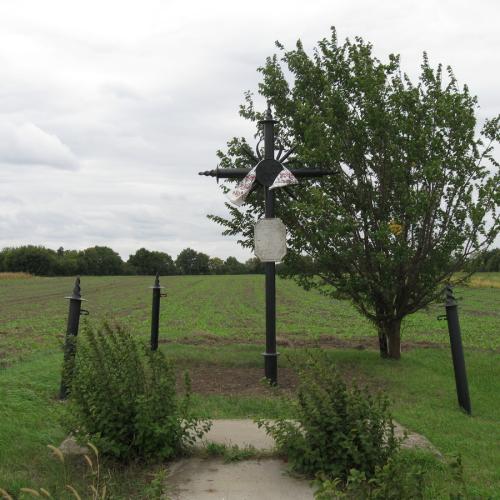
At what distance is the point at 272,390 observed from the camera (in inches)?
297

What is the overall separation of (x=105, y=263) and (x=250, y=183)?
381ft

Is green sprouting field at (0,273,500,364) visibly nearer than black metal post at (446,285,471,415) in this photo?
No

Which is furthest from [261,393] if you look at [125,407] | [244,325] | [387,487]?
[244,325]

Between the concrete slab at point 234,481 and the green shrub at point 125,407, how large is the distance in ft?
0.78

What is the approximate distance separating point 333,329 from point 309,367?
1390cm

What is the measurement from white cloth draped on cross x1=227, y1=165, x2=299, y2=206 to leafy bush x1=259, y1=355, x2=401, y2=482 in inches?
154

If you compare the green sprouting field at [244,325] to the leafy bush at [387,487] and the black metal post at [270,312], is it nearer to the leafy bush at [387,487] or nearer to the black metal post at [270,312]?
the black metal post at [270,312]

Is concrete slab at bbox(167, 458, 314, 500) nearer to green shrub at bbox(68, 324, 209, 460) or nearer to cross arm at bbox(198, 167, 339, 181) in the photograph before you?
green shrub at bbox(68, 324, 209, 460)

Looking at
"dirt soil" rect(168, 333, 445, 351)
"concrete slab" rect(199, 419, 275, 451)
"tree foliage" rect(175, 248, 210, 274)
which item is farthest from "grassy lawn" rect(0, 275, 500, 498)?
"tree foliage" rect(175, 248, 210, 274)

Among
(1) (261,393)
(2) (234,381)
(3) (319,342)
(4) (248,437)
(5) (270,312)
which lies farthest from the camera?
(3) (319,342)

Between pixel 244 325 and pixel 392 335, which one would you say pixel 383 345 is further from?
pixel 244 325

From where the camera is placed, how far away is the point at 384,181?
9.52m

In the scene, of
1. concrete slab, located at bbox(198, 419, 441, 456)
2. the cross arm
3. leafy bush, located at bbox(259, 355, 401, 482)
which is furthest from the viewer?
the cross arm

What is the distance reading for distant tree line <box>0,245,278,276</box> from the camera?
110m
